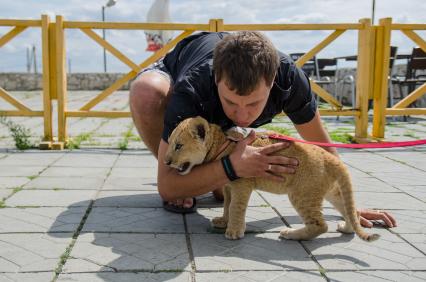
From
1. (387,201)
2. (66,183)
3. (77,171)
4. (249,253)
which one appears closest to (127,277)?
(249,253)

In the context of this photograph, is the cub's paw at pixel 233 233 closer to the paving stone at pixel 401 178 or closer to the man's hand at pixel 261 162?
the man's hand at pixel 261 162

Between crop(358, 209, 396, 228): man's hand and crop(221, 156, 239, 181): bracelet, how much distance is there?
1053mm

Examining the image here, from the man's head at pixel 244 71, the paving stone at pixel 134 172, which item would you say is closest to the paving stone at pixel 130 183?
the paving stone at pixel 134 172

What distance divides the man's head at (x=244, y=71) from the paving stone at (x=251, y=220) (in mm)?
868

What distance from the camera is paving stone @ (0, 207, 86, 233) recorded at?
3.19 meters

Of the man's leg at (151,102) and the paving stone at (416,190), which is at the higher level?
the man's leg at (151,102)

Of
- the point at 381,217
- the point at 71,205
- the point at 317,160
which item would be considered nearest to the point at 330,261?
the point at 317,160

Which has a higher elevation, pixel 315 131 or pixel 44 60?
pixel 44 60

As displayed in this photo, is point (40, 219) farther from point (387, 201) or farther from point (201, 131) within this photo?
point (387, 201)

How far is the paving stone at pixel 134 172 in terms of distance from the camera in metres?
5.07

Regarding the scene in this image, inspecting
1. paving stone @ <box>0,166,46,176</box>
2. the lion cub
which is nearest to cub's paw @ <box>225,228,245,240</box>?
the lion cub

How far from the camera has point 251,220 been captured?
353 centimetres

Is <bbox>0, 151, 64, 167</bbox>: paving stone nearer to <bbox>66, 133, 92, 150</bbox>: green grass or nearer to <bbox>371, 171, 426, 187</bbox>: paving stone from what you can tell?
<bbox>66, 133, 92, 150</bbox>: green grass

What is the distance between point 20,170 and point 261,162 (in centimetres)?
331
